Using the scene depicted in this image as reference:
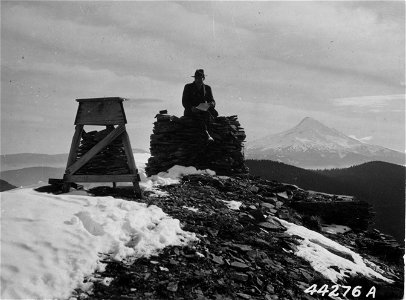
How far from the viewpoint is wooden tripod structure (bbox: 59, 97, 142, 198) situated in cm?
928

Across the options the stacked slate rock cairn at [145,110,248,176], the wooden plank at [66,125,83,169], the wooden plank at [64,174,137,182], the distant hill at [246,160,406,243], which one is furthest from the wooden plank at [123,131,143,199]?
the distant hill at [246,160,406,243]

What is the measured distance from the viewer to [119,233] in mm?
6609

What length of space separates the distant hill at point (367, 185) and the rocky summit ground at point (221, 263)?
32293mm

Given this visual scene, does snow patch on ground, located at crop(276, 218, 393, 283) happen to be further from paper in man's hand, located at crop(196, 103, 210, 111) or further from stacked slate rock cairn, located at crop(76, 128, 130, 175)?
paper in man's hand, located at crop(196, 103, 210, 111)

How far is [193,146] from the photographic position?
16.2 meters

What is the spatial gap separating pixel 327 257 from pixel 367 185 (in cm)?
5592

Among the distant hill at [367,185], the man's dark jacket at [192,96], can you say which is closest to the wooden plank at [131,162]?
the man's dark jacket at [192,96]

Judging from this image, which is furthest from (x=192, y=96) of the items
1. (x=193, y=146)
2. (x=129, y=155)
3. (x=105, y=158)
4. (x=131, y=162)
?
(x=131, y=162)

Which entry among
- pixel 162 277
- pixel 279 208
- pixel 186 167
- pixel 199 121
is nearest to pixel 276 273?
pixel 162 277

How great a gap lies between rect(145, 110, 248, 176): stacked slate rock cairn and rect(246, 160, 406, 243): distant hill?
86.3 feet

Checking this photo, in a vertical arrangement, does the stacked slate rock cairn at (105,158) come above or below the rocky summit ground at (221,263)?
above

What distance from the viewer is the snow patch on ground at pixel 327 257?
26.1 feet

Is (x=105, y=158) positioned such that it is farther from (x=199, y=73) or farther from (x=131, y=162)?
(x=199, y=73)

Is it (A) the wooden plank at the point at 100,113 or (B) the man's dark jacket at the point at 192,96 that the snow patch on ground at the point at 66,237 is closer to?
(A) the wooden plank at the point at 100,113
